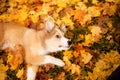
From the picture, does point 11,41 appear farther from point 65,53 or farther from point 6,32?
point 65,53

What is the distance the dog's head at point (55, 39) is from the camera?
2.23 meters

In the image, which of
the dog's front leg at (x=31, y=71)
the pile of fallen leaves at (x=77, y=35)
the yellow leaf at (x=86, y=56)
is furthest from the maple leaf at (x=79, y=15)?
Answer: the dog's front leg at (x=31, y=71)

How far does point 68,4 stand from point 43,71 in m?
0.78

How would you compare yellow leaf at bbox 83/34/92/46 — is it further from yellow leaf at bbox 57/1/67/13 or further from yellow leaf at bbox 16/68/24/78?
yellow leaf at bbox 16/68/24/78

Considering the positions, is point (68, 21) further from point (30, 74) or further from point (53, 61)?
point (30, 74)

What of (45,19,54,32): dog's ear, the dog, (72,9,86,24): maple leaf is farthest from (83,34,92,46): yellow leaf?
(45,19,54,32): dog's ear

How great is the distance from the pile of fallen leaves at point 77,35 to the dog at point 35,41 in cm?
7

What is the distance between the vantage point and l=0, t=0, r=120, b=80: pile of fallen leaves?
2373 mm

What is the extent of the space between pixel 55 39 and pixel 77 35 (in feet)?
1.26

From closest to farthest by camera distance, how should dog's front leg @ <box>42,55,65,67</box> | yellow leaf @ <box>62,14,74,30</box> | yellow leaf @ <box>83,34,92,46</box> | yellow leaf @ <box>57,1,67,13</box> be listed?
dog's front leg @ <box>42,55,65,67</box>, yellow leaf @ <box>83,34,92,46</box>, yellow leaf @ <box>62,14,74,30</box>, yellow leaf @ <box>57,1,67,13</box>

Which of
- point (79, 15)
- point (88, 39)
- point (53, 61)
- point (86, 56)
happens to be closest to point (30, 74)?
point (53, 61)

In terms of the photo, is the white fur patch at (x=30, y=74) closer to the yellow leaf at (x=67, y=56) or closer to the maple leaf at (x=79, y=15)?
the yellow leaf at (x=67, y=56)

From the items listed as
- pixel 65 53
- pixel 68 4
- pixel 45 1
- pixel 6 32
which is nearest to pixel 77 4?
pixel 68 4

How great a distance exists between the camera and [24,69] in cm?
241
